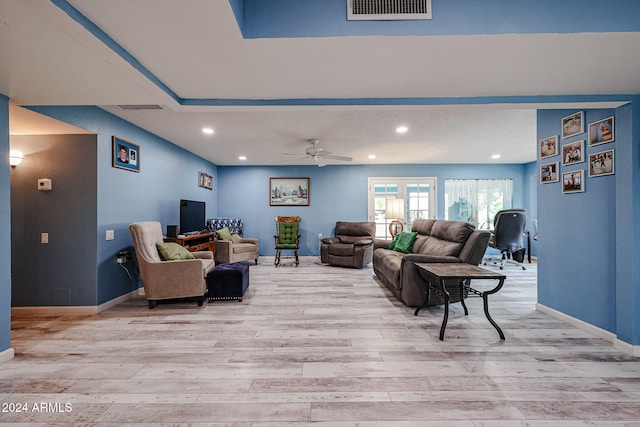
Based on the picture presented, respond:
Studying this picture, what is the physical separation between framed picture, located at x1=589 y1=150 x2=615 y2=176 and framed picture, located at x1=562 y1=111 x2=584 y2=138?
337 millimetres

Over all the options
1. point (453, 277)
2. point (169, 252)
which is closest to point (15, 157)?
point (169, 252)

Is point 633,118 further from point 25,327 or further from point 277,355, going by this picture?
point 25,327

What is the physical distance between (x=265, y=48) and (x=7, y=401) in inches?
108

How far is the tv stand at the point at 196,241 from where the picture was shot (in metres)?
4.27

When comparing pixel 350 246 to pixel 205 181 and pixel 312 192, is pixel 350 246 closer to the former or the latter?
pixel 312 192

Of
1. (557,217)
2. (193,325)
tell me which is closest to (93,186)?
(193,325)

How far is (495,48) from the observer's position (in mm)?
1707

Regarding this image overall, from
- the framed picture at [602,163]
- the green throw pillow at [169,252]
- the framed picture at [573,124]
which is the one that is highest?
the framed picture at [573,124]

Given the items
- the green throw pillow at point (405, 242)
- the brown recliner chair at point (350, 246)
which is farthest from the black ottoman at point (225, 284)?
the brown recliner chair at point (350, 246)

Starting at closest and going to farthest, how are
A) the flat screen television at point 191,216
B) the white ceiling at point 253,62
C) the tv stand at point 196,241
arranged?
1. the white ceiling at point 253,62
2. the tv stand at point 196,241
3. the flat screen television at point 191,216

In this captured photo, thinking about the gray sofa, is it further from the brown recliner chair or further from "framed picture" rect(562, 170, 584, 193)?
the brown recliner chair

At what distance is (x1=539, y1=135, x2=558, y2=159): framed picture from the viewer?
3.11 metres

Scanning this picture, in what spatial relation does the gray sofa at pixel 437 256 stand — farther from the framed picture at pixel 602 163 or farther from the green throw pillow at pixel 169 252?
the green throw pillow at pixel 169 252

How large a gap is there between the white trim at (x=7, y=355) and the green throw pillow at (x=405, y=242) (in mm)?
4560
